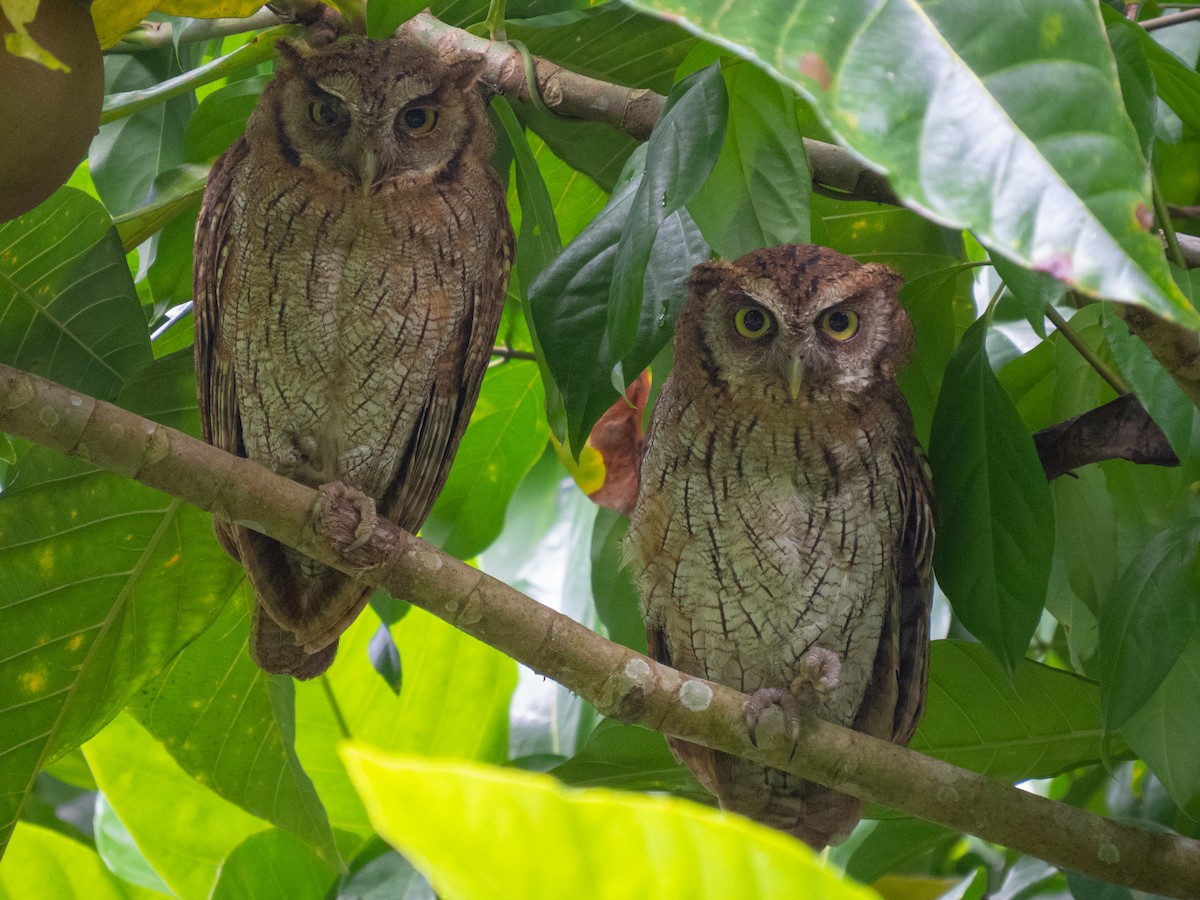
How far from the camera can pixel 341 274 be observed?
62.4 inches

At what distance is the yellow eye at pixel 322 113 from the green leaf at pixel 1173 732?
4.18ft

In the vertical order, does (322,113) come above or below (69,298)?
above

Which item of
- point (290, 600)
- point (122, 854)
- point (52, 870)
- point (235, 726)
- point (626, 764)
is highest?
point (290, 600)

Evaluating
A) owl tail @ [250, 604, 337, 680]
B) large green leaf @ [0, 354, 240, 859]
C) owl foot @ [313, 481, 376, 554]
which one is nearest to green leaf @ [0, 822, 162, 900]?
large green leaf @ [0, 354, 240, 859]

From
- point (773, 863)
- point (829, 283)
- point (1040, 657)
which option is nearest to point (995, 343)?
point (829, 283)

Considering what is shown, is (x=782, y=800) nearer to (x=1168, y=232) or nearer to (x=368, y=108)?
(x=1168, y=232)

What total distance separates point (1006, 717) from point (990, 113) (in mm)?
1125

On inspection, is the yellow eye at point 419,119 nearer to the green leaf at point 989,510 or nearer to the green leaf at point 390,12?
the green leaf at point 390,12

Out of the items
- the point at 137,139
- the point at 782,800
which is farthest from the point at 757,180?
the point at 137,139

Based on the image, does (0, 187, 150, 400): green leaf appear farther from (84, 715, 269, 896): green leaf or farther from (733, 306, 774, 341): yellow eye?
(84, 715, 269, 896): green leaf

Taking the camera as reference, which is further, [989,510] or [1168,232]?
[989,510]

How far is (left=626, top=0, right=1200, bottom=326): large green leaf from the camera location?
64cm

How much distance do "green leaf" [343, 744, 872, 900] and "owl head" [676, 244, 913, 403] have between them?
49.5 inches

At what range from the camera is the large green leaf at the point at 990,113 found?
640mm
